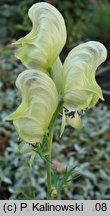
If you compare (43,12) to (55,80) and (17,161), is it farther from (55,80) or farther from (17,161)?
(17,161)

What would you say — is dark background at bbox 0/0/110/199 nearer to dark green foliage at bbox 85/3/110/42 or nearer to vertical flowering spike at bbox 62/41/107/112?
vertical flowering spike at bbox 62/41/107/112

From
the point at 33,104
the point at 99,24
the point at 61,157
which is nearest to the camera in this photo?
the point at 33,104

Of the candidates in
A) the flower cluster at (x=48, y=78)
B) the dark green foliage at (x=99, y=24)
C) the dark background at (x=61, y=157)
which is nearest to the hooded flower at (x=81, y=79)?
the flower cluster at (x=48, y=78)

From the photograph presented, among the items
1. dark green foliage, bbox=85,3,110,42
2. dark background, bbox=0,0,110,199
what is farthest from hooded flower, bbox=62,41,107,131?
dark green foliage, bbox=85,3,110,42

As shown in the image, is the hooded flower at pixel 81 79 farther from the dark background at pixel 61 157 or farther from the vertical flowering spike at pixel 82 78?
the dark background at pixel 61 157

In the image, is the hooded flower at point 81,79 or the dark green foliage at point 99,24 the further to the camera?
the dark green foliage at point 99,24

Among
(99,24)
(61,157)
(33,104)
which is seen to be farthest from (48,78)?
(99,24)

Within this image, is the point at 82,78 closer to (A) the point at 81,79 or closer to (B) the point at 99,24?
(A) the point at 81,79
